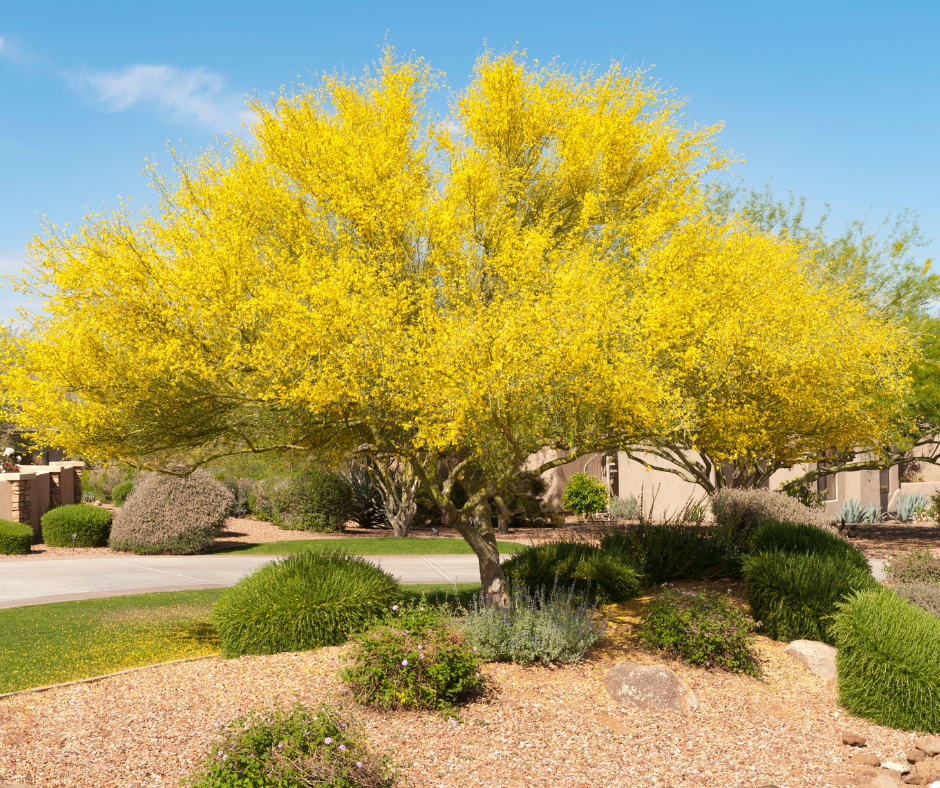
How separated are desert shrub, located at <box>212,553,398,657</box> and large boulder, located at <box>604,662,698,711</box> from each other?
2.52 metres

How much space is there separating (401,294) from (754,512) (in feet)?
25.4

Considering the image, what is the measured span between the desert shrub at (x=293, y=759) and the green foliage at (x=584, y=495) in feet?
61.0

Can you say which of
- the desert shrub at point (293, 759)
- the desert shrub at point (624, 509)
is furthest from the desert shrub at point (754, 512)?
the desert shrub at point (624, 509)

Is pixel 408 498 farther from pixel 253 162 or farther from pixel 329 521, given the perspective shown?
pixel 253 162

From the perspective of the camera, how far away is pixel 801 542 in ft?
35.3

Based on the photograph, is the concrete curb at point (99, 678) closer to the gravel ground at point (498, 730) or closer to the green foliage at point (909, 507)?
the gravel ground at point (498, 730)

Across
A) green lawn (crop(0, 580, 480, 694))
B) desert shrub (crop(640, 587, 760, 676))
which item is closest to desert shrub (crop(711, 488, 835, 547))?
desert shrub (crop(640, 587, 760, 676))

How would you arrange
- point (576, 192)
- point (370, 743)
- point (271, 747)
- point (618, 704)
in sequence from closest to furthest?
point (271, 747), point (370, 743), point (618, 704), point (576, 192)

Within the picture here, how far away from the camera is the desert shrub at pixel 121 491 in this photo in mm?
24298

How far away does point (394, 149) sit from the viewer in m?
8.88

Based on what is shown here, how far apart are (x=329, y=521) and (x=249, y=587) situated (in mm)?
13435

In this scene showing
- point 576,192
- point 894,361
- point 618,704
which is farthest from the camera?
point 576,192

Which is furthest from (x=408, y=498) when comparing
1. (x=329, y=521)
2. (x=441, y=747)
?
(x=441, y=747)

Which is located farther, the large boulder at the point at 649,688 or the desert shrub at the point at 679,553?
the desert shrub at the point at 679,553
